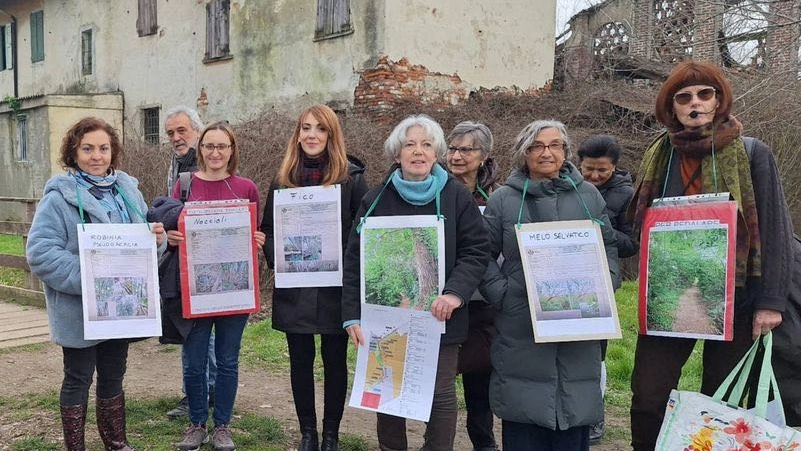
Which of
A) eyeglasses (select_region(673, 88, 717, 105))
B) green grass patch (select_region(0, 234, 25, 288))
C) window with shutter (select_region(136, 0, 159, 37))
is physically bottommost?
green grass patch (select_region(0, 234, 25, 288))

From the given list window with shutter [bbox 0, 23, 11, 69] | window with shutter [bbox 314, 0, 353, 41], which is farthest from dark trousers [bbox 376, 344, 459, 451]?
window with shutter [bbox 0, 23, 11, 69]

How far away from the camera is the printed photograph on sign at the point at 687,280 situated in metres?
3.09

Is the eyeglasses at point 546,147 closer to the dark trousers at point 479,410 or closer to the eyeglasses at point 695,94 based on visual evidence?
the eyeglasses at point 695,94

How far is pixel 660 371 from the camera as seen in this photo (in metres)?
3.37

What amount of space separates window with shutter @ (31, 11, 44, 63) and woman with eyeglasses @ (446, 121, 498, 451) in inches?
991

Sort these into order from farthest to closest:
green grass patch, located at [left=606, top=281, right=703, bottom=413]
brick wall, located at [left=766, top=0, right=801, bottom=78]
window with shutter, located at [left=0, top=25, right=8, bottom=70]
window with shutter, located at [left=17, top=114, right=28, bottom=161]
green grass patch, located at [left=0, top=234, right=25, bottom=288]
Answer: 1. window with shutter, located at [left=0, top=25, right=8, bottom=70]
2. window with shutter, located at [left=17, top=114, right=28, bottom=161]
3. green grass patch, located at [left=0, top=234, right=25, bottom=288]
4. brick wall, located at [left=766, top=0, right=801, bottom=78]
5. green grass patch, located at [left=606, top=281, right=703, bottom=413]

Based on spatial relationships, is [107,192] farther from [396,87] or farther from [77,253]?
[396,87]

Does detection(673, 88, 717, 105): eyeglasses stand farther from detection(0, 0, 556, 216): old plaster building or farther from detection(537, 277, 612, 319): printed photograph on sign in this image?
detection(0, 0, 556, 216): old plaster building

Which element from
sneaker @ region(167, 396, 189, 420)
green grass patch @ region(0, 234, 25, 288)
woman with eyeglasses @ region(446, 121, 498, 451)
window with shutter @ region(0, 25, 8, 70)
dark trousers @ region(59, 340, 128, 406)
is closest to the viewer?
dark trousers @ region(59, 340, 128, 406)

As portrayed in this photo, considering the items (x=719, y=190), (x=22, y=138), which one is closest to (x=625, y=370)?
(x=719, y=190)

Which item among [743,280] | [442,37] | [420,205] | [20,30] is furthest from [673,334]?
[20,30]

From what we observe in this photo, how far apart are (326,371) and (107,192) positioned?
1.58 m

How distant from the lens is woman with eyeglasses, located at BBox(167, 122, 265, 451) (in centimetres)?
403

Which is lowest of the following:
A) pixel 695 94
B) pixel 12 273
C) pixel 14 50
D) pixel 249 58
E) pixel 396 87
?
pixel 12 273
